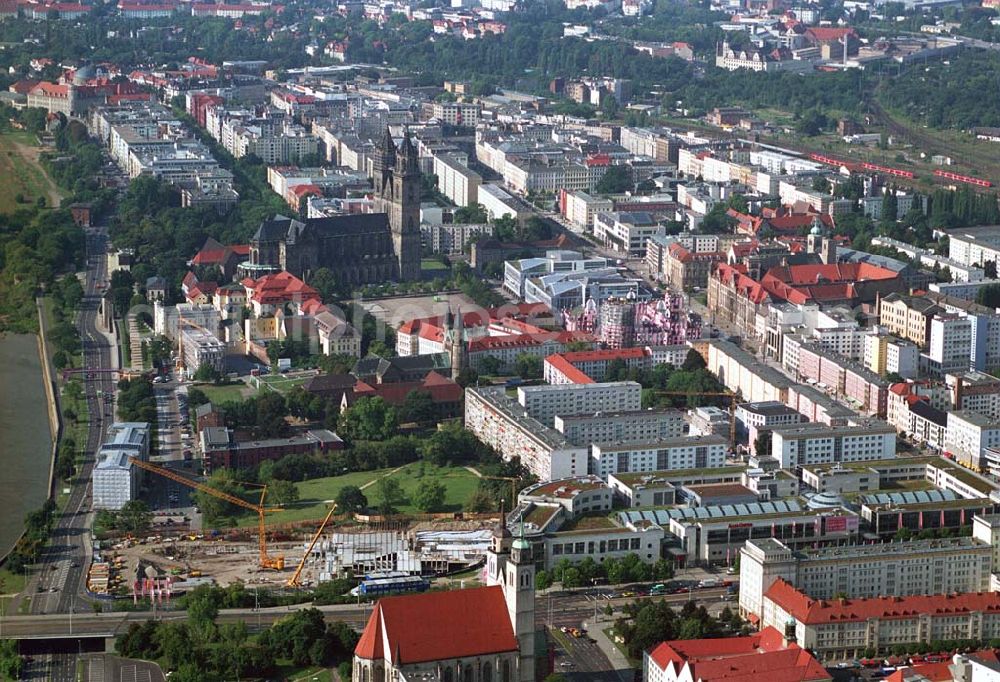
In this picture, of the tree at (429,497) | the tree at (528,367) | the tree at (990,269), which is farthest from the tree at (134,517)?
the tree at (990,269)

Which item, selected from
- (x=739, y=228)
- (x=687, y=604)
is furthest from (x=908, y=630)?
(x=739, y=228)

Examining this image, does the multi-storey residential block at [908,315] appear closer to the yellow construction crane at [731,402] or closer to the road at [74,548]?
the yellow construction crane at [731,402]

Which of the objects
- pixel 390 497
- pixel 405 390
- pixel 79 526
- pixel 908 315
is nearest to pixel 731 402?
pixel 908 315

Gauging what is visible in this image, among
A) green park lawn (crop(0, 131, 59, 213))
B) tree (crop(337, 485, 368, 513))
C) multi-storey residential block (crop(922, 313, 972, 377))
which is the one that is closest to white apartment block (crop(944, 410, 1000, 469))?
multi-storey residential block (crop(922, 313, 972, 377))

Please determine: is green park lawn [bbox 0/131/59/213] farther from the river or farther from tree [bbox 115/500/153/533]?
tree [bbox 115/500/153/533]

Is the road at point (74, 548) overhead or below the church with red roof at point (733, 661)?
below

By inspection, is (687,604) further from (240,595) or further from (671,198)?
(671,198)
